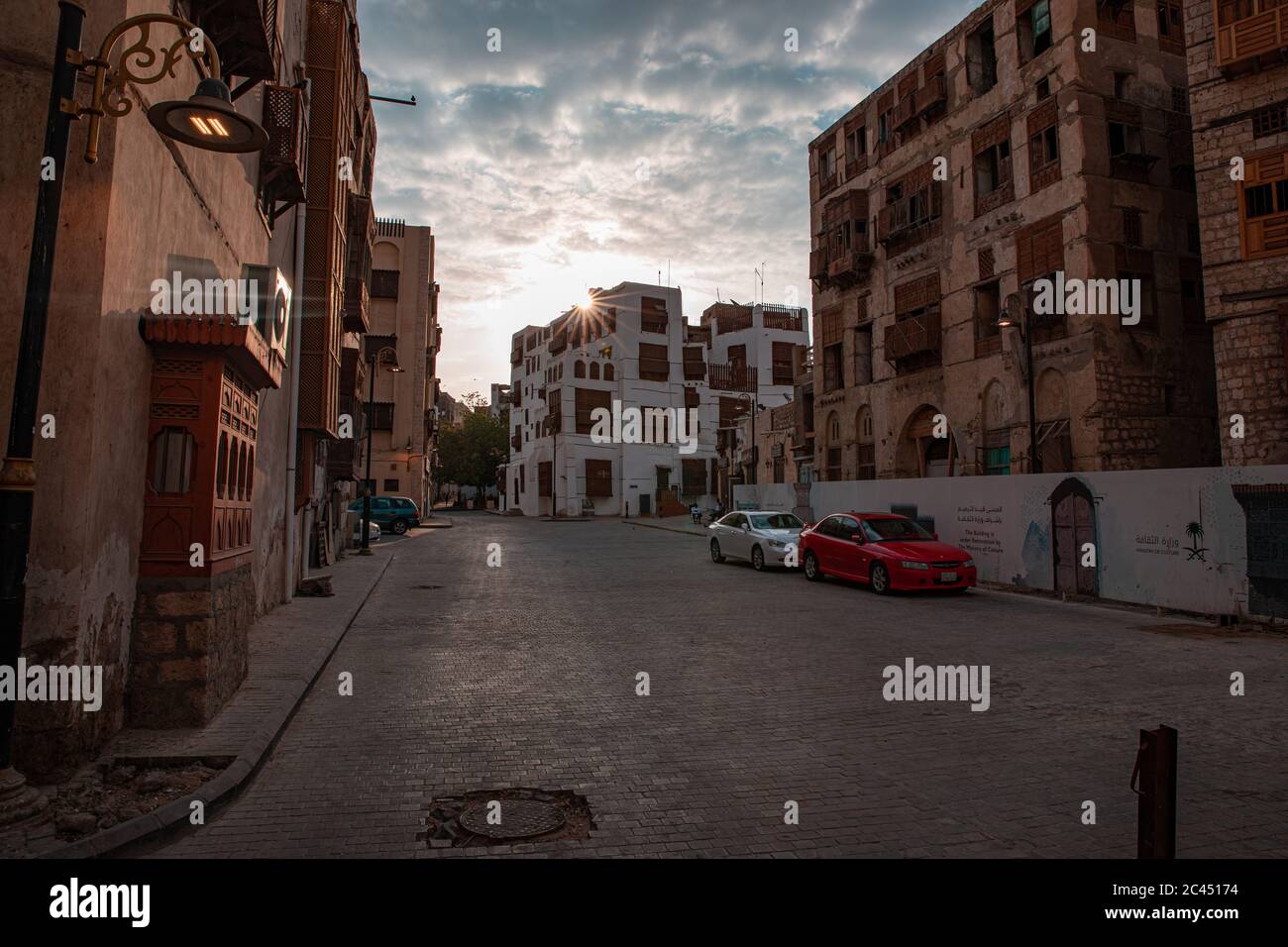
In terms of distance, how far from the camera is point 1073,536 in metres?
15.0

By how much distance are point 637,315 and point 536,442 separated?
1402cm

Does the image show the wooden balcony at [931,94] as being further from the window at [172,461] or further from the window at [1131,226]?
the window at [172,461]

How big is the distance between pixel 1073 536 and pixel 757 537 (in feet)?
25.5

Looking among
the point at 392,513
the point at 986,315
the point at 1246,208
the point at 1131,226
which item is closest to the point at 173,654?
the point at 1246,208

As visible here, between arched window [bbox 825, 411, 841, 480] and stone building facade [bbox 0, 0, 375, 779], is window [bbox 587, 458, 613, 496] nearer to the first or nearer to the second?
arched window [bbox 825, 411, 841, 480]

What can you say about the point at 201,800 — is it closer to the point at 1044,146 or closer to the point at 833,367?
the point at 1044,146

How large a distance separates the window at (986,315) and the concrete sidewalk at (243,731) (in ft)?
70.9

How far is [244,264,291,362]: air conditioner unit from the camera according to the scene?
7527 mm

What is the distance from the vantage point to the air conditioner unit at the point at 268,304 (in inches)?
296

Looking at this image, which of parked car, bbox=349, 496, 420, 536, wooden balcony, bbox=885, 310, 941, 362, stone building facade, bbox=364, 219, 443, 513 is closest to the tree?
stone building facade, bbox=364, 219, 443, 513
